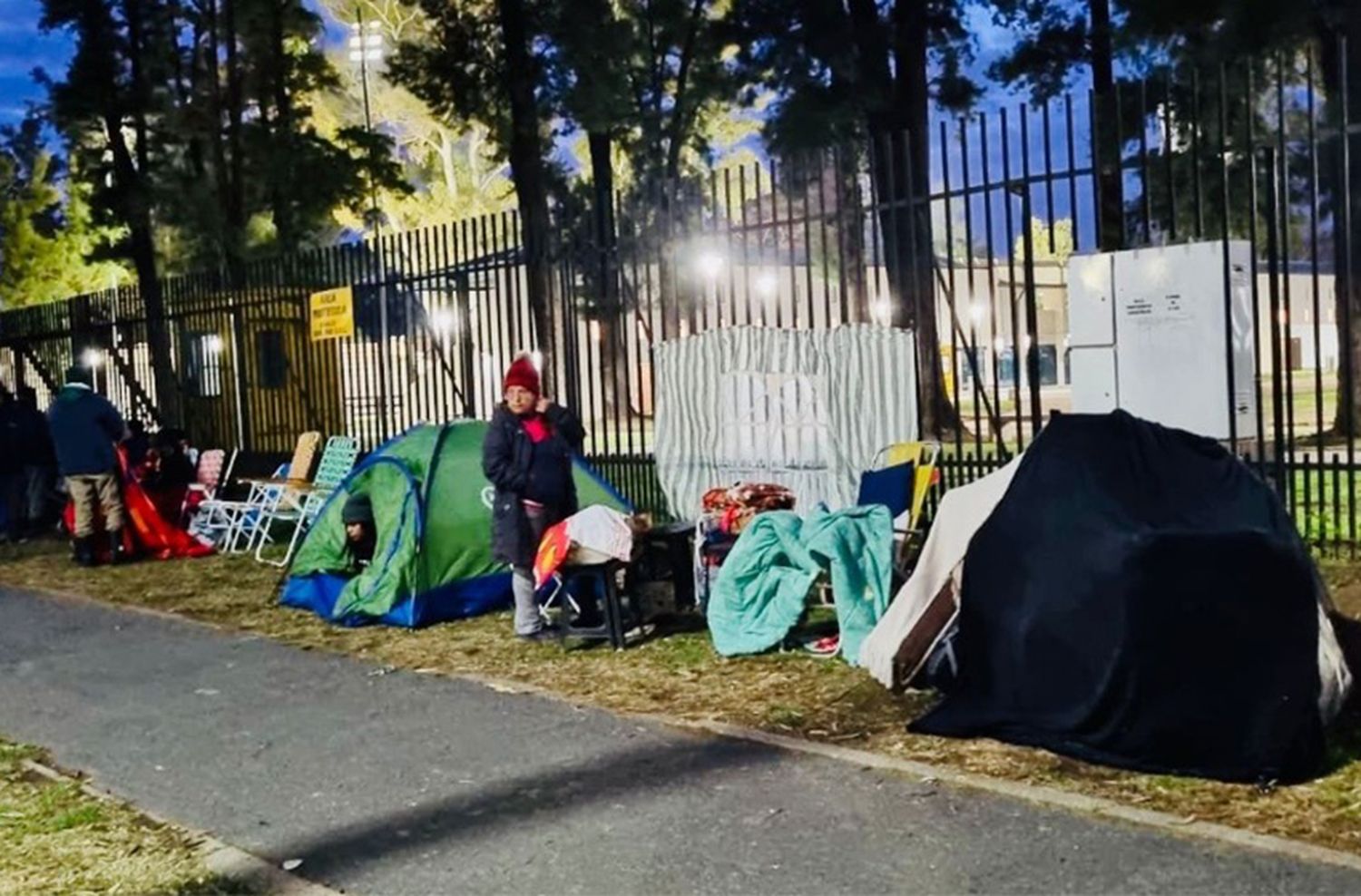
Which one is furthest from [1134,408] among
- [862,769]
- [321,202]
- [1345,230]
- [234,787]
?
[321,202]

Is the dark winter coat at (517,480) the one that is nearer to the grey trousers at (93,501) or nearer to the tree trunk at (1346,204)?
the tree trunk at (1346,204)

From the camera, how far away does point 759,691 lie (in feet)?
21.9

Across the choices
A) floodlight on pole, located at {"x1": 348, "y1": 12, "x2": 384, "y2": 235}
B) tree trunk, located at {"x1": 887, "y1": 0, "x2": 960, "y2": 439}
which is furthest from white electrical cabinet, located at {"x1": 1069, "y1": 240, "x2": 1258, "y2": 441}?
floodlight on pole, located at {"x1": 348, "y1": 12, "x2": 384, "y2": 235}

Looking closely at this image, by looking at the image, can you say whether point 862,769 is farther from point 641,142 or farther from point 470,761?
point 641,142

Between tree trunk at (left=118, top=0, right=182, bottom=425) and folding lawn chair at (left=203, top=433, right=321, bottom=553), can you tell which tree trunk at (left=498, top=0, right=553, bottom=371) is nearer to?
tree trunk at (left=118, top=0, right=182, bottom=425)

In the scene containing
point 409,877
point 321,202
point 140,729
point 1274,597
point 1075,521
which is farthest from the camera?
point 321,202

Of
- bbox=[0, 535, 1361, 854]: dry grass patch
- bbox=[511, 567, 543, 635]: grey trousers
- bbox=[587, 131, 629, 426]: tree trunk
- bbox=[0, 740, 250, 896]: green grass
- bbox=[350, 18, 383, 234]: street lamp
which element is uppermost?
bbox=[350, 18, 383, 234]: street lamp

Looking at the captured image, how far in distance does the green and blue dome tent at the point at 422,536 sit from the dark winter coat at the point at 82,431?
3.94 meters

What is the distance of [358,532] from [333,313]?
5.11 meters

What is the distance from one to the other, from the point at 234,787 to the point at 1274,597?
13.2ft

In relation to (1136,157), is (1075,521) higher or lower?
lower

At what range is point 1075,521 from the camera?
5.42 metres

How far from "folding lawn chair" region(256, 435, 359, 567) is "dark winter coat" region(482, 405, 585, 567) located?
4965 mm

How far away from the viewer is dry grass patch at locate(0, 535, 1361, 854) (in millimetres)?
4715
